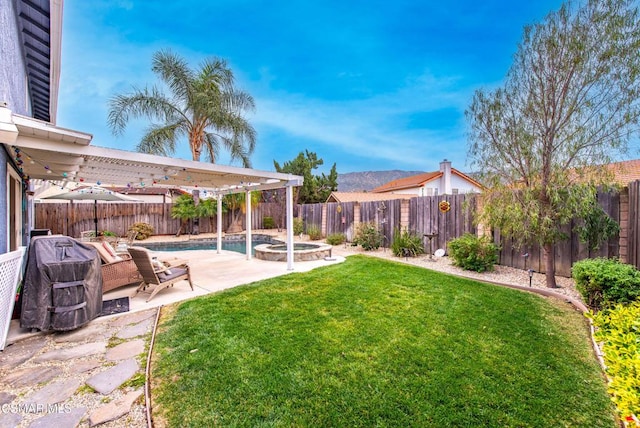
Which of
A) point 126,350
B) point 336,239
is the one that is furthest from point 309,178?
point 126,350

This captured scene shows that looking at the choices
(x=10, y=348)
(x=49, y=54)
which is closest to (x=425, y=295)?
(x=10, y=348)

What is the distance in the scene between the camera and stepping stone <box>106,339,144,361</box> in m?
3.24

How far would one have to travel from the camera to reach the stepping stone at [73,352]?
10.6 feet

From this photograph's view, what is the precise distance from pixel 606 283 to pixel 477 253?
295 cm

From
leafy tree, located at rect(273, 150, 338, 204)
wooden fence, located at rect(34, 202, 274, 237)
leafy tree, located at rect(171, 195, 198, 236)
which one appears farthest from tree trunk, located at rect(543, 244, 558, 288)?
leafy tree, located at rect(273, 150, 338, 204)

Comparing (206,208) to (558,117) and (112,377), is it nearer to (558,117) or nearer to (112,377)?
(112,377)

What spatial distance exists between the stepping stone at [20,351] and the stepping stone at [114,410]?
1.55m

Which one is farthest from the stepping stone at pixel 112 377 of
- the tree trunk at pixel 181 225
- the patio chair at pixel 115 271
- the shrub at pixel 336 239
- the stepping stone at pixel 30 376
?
the tree trunk at pixel 181 225

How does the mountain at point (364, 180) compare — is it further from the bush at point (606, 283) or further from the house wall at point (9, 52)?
the house wall at point (9, 52)

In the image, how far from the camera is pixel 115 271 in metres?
5.62

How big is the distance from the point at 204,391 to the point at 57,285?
2.69m

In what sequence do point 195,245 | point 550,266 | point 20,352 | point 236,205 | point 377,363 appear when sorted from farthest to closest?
point 236,205
point 195,245
point 550,266
point 20,352
point 377,363

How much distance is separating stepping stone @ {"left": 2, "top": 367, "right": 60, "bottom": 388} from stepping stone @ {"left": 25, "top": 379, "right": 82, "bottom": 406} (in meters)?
0.18

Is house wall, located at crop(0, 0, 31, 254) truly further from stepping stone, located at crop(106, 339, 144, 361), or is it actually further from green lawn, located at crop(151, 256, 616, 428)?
green lawn, located at crop(151, 256, 616, 428)
